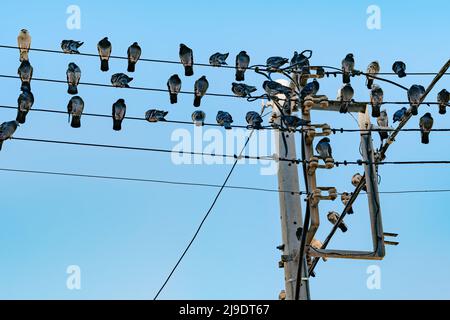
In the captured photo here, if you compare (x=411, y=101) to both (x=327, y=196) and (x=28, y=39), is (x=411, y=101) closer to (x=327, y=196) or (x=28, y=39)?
(x=327, y=196)

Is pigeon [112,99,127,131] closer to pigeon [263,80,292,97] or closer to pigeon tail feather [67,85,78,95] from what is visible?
pigeon tail feather [67,85,78,95]

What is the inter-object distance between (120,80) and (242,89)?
1.72 meters

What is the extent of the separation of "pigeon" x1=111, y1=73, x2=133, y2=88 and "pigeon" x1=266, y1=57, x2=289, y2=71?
1.96 meters

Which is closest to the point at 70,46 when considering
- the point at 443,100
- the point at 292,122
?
the point at 292,122

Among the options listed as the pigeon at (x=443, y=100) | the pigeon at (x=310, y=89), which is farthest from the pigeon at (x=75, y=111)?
the pigeon at (x=443, y=100)

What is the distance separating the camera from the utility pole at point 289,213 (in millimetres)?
12469

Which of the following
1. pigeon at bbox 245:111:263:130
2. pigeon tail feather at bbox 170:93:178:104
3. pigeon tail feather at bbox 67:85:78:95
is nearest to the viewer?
pigeon at bbox 245:111:263:130

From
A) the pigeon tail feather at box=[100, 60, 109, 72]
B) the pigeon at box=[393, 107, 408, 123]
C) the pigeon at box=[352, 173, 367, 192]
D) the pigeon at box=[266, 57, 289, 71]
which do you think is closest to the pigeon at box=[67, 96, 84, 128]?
the pigeon tail feather at box=[100, 60, 109, 72]

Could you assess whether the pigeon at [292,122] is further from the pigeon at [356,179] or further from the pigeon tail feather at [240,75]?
the pigeon at [356,179]

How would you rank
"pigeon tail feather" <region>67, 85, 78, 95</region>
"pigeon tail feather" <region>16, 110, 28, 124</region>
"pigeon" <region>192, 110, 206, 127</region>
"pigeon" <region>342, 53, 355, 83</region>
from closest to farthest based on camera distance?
1. "pigeon tail feather" <region>16, 110, 28, 124</region>
2. "pigeon" <region>192, 110, 206, 127</region>
3. "pigeon tail feather" <region>67, 85, 78, 95</region>
4. "pigeon" <region>342, 53, 355, 83</region>

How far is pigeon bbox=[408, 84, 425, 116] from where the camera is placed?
13.5m

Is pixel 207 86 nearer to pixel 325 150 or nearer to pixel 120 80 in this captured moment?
pixel 120 80
